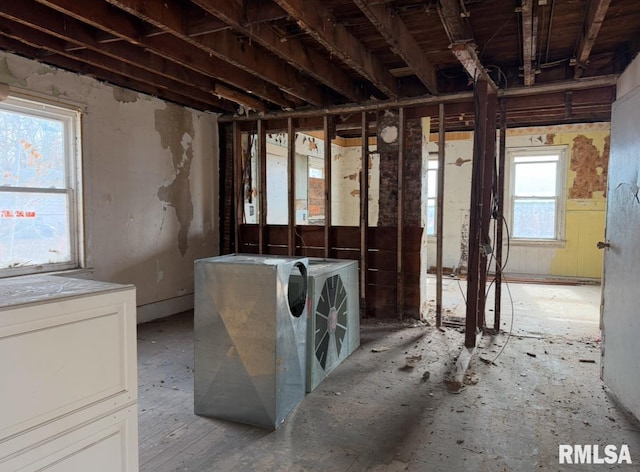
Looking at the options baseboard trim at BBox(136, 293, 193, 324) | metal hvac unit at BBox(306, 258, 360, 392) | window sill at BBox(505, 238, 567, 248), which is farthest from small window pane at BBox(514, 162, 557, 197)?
baseboard trim at BBox(136, 293, 193, 324)

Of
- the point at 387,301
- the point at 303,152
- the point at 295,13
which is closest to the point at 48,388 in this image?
the point at 295,13

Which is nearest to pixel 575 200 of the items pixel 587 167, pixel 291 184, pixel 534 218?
pixel 587 167

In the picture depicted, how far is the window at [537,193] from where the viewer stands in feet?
24.2

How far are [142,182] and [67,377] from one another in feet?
11.6

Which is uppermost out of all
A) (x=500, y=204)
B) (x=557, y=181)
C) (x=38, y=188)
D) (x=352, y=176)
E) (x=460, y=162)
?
(x=460, y=162)

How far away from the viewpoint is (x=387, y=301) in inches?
183

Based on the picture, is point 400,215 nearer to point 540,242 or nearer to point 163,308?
point 163,308

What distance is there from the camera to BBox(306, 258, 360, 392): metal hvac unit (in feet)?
9.16

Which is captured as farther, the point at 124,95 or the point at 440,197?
the point at 440,197

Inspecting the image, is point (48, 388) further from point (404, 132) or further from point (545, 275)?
point (545, 275)

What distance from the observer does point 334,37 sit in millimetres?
2934

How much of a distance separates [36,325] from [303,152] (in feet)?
21.7

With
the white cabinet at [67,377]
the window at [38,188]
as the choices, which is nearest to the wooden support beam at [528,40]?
the white cabinet at [67,377]

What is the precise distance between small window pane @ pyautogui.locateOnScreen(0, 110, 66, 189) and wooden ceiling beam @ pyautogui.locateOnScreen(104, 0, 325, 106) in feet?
5.04
